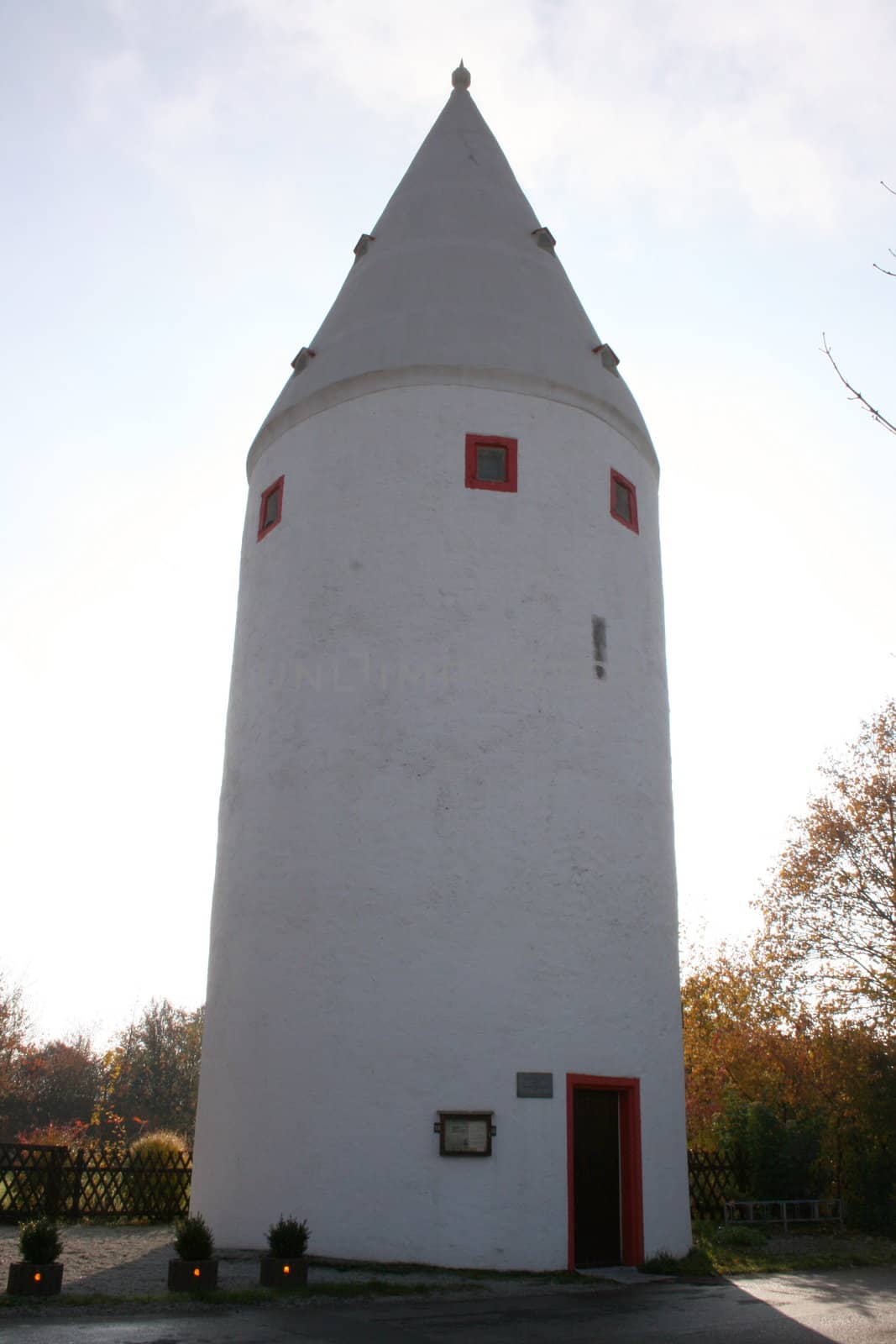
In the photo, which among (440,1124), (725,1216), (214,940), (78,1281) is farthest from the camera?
(725,1216)

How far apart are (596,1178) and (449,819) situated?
4345mm

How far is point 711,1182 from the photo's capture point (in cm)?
2016

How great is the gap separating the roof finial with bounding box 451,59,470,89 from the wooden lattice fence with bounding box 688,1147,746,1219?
19.3 meters

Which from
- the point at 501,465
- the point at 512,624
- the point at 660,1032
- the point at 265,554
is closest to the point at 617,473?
the point at 501,465

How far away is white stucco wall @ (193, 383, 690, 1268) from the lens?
41.7 feet

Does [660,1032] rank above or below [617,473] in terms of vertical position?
below

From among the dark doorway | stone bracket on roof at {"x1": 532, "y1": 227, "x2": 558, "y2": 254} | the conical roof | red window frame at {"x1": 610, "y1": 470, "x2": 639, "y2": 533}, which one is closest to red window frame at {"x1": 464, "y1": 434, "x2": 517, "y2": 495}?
the conical roof

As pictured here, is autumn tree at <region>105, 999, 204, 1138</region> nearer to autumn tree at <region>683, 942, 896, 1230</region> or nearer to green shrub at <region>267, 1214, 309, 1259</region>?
autumn tree at <region>683, 942, 896, 1230</region>

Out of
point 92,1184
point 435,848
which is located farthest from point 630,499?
point 92,1184

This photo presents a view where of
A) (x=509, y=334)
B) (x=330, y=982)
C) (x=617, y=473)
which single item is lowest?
(x=330, y=982)

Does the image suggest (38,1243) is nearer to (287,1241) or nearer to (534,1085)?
(287,1241)

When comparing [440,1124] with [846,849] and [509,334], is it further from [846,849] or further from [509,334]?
[846,849]

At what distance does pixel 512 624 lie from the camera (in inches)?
582

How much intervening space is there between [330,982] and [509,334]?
360 inches
